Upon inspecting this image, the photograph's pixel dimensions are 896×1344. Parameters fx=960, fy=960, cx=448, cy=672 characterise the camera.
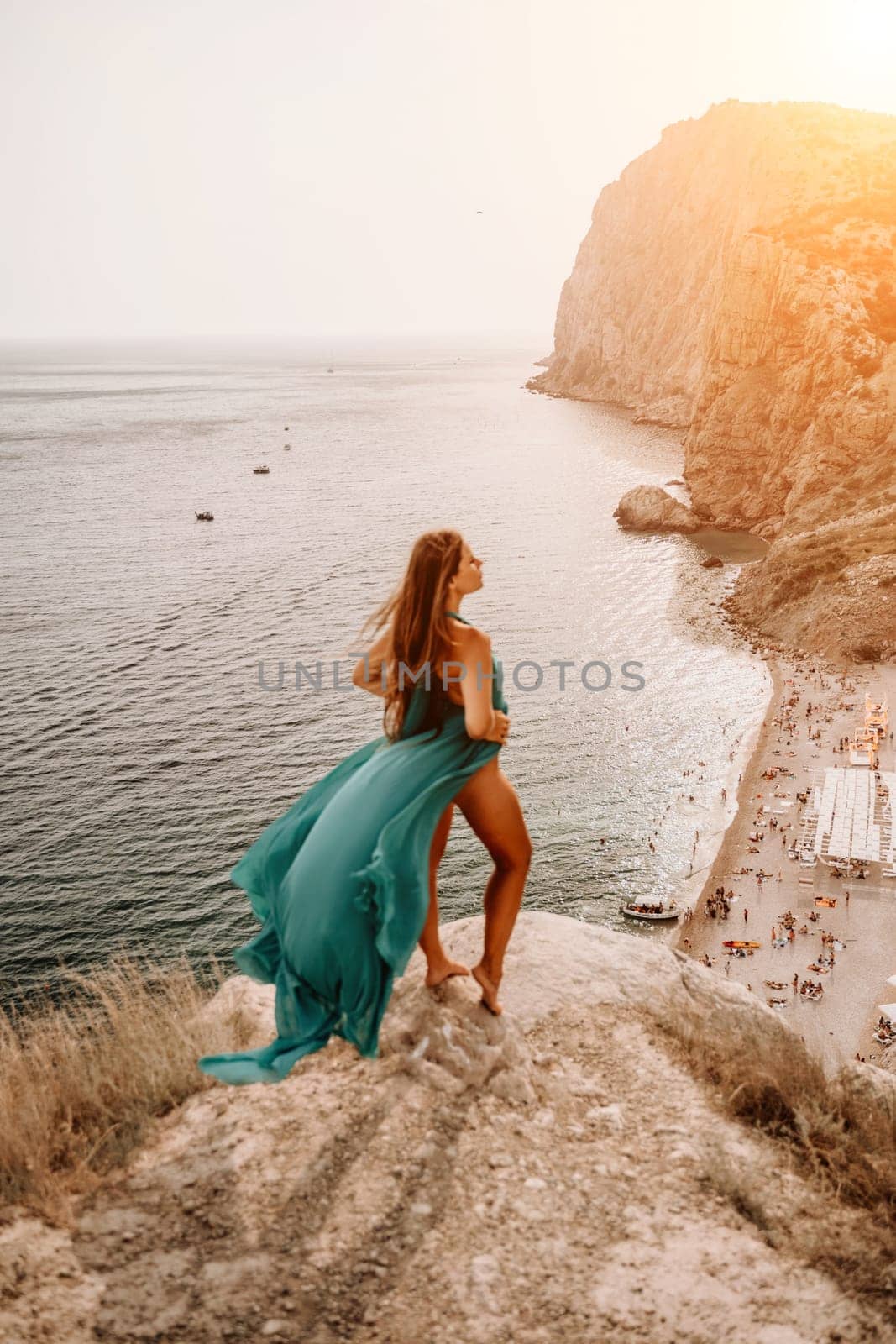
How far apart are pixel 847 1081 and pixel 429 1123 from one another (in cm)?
262

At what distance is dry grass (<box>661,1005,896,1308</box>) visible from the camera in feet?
14.2

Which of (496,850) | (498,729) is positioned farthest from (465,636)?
(496,850)

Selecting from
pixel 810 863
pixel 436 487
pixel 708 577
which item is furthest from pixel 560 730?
pixel 436 487

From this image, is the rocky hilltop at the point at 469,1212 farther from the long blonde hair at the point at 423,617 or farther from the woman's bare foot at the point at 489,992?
the long blonde hair at the point at 423,617

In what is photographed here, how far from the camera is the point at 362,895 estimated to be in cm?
458

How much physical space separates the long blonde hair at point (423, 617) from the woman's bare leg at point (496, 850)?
1.32ft

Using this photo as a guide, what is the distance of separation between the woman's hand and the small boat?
21668 millimetres

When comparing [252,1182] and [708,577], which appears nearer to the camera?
[252,1182]

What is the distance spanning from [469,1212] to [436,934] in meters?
1.35

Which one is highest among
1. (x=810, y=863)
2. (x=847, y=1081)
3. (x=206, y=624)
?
(x=847, y=1081)

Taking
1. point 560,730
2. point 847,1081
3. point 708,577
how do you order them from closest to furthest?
point 847,1081, point 560,730, point 708,577

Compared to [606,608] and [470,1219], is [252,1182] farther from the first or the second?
[606,608]

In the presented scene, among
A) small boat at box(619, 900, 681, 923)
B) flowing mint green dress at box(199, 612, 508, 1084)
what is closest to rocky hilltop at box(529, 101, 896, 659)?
small boat at box(619, 900, 681, 923)

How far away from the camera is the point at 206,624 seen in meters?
46.4
